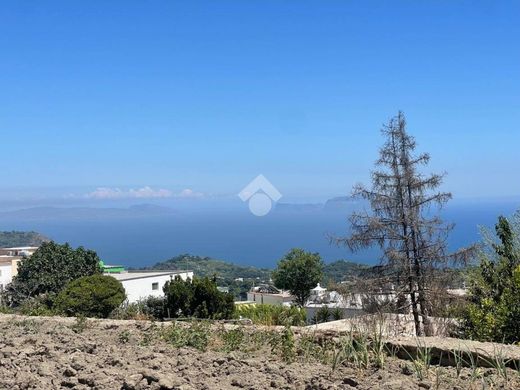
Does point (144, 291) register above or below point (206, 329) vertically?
below

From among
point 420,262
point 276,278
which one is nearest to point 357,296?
point 420,262

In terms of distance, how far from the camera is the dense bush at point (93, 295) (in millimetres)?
18922

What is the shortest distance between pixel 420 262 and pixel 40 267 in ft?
90.7

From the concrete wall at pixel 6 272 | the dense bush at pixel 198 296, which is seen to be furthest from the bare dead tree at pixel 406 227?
the concrete wall at pixel 6 272

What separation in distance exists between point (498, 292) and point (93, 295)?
15.0m

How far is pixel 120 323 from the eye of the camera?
6227 mm

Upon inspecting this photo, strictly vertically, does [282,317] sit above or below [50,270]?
above

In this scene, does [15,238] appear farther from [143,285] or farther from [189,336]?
[189,336]

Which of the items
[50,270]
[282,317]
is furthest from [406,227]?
[50,270]

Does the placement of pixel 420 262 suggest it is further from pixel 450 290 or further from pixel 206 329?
pixel 206 329

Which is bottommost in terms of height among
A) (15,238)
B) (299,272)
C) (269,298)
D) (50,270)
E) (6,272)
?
(269,298)

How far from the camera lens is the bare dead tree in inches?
567

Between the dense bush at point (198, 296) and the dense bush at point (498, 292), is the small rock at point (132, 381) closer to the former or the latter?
the dense bush at point (498, 292)

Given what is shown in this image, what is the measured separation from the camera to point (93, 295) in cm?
2028
